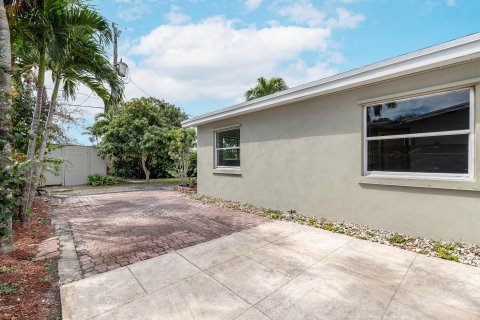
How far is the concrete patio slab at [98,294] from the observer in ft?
7.68

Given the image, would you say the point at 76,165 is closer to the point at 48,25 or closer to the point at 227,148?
the point at 227,148

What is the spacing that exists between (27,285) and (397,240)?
5.54m

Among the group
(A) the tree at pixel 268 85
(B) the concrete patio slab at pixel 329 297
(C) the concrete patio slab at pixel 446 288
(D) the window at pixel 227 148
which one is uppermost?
(A) the tree at pixel 268 85

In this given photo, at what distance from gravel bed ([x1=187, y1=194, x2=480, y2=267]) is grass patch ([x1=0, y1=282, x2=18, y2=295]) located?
4.70 metres

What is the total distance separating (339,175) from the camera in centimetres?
522

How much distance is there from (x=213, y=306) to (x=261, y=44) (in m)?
9.76

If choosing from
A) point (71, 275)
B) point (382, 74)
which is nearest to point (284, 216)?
point (382, 74)

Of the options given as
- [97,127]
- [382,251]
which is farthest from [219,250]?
[97,127]

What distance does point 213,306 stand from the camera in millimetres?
2391

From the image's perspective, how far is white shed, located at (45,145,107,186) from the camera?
13.0m

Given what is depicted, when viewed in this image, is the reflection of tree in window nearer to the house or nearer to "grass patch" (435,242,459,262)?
the house

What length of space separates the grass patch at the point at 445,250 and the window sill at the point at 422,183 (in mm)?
932

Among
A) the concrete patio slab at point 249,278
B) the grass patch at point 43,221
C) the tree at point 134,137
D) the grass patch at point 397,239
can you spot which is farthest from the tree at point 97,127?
the grass patch at point 397,239

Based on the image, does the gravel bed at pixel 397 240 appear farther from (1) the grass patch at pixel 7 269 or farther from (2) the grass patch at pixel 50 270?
(1) the grass patch at pixel 7 269
